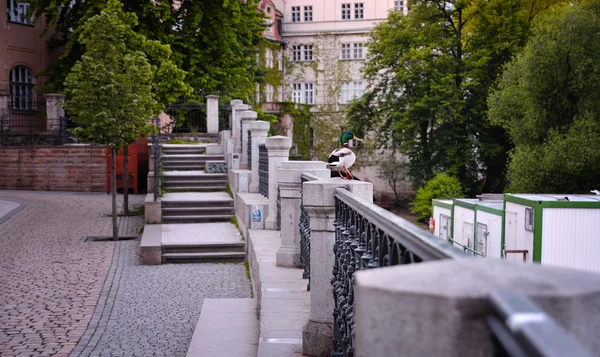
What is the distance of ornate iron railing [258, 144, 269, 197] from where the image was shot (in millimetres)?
15672

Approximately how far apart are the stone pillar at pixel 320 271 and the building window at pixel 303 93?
58.3 metres

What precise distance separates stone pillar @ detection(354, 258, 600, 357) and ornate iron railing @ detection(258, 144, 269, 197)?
540 inches

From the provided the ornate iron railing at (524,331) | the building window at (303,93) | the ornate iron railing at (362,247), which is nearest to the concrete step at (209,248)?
the ornate iron railing at (362,247)

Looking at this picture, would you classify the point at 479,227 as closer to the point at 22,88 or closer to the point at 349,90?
the point at 22,88

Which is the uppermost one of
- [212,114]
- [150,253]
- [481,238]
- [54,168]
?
[212,114]

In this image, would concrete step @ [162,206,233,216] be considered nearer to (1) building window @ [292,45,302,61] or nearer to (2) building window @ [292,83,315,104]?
(2) building window @ [292,83,315,104]

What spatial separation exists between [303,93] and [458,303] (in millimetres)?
63551

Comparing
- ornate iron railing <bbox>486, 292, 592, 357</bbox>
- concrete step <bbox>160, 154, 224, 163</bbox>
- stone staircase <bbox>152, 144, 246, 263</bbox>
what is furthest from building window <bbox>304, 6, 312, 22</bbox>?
ornate iron railing <bbox>486, 292, 592, 357</bbox>

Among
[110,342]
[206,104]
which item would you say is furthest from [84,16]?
[110,342]

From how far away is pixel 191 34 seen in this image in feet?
108

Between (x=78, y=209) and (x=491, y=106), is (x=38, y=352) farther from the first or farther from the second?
(x=491, y=106)

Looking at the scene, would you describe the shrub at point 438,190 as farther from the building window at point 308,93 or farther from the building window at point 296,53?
the building window at point 296,53

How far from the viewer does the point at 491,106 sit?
35906 millimetres

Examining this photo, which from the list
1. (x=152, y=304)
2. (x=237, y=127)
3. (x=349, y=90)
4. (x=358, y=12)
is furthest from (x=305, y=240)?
(x=358, y=12)
